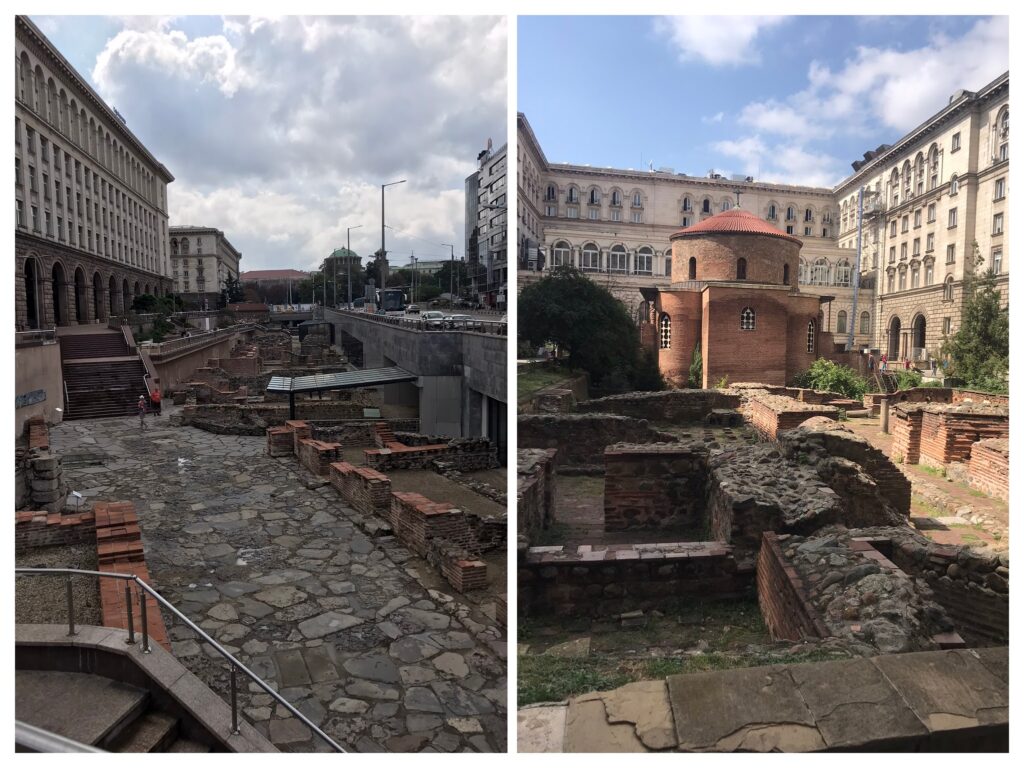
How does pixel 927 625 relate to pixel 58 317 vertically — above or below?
below

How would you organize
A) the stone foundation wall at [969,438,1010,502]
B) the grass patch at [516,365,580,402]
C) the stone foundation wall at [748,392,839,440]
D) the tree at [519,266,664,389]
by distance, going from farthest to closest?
1. the tree at [519,266,664,389]
2. the stone foundation wall at [748,392,839,440]
3. the grass patch at [516,365,580,402]
4. the stone foundation wall at [969,438,1010,502]

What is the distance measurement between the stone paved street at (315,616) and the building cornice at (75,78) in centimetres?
460

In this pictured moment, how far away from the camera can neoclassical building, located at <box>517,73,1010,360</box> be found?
590 centimetres

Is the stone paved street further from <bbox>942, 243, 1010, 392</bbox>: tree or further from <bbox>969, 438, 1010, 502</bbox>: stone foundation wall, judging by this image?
<bbox>942, 243, 1010, 392</bbox>: tree

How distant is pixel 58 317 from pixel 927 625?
31195mm

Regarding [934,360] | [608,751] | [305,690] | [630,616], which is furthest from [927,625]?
[934,360]

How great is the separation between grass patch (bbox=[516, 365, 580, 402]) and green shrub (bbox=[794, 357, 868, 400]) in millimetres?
3382

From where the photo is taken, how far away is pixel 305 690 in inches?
150

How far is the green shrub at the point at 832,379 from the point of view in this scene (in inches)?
353

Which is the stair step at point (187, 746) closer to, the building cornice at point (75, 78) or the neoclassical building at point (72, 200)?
the building cornice at point (75, 78)

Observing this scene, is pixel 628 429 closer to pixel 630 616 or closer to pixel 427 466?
pixel 427 466

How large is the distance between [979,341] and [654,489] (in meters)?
3.48

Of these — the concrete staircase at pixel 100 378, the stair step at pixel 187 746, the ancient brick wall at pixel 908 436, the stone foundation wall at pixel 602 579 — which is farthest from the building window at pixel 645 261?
the concrete staircase at pixel 100 378

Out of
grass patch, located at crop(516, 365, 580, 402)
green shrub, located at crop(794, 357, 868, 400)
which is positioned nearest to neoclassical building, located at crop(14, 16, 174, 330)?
grass patch, located at crop(516, 365, 580, 402)
